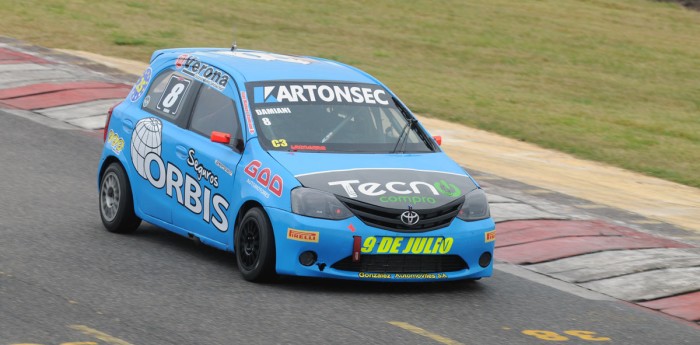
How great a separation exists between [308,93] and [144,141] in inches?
55.9

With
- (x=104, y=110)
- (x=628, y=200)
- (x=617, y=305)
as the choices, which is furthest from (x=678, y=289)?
(x=104, y=110)

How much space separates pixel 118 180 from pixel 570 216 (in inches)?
174

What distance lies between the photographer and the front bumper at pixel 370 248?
28.1ft

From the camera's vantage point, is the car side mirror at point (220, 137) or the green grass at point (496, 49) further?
the green grass at point (496, 49)

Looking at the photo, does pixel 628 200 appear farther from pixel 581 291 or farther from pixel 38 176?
pixel 38 176

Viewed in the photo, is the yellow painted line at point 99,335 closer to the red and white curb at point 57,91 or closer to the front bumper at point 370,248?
the front bumper at point 370,248

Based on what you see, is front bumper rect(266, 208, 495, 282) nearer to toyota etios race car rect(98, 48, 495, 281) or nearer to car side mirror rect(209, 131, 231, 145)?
toyota etios race car rect(98, 48, 495, 281)

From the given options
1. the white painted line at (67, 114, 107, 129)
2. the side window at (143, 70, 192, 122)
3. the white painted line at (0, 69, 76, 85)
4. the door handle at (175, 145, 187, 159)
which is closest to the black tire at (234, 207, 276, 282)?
the door handle at (175, 145, 187, 159)

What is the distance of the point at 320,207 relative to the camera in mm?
8602

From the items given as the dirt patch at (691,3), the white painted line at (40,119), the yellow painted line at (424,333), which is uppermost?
the dirt patch at (691,3)

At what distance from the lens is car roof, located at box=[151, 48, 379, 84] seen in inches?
391

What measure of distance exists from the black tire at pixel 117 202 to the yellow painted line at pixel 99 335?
289 centimetres

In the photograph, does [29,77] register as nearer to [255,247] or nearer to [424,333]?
[255,247]

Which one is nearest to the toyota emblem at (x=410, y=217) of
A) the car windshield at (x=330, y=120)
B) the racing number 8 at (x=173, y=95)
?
the car windshield at (x=330, y=120)
